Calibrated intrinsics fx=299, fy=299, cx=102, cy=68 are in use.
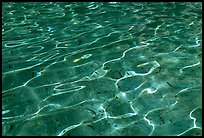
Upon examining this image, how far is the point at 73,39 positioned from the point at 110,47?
72 cm

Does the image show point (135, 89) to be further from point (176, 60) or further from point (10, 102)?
point (10, 102)

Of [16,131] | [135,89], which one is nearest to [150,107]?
[135,89]

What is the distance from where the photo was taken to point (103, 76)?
329 cm

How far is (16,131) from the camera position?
7.80 feet

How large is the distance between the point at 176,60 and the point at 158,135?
1606 mm

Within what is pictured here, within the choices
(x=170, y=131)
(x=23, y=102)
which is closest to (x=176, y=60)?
(x=170, y=131)

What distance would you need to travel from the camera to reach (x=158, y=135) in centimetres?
227

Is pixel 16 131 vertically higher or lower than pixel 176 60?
higher

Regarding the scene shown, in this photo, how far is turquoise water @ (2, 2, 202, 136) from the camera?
245 centimetres

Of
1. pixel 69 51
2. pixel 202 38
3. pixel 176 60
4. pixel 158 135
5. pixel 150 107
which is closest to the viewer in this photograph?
pixel 158 135

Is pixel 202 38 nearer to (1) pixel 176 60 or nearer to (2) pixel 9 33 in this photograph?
(1) pixel 176 60

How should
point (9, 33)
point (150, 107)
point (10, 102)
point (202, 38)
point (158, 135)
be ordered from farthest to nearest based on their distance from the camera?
point (9, 33) → point (202, 38) → point (10, 102) → point (150, 107) → point (158, 135)

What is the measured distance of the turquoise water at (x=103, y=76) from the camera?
8.03ft

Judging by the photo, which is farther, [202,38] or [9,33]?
[9,33]
